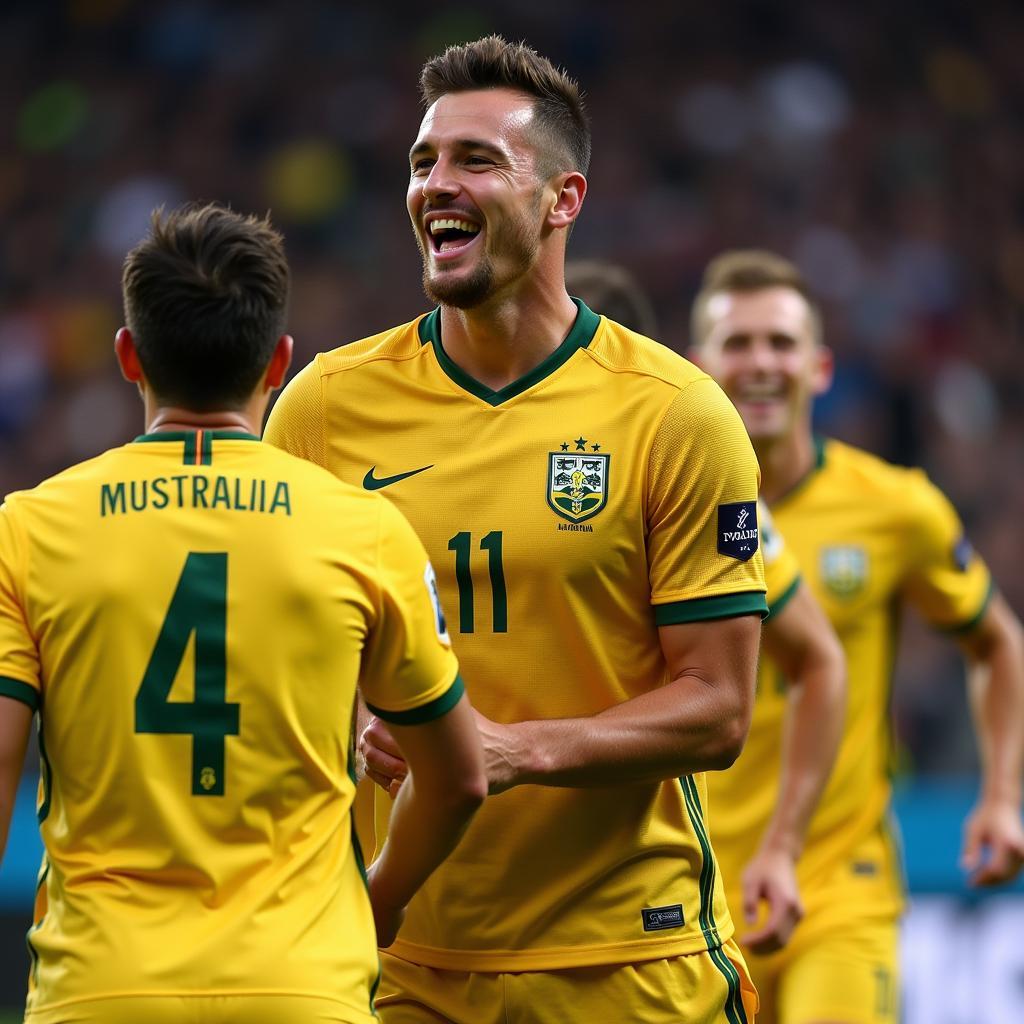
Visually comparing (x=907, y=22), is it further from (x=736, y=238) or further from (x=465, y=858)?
(x=465, y=858)

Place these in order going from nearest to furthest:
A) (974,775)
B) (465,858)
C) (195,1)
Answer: (465,858), (974,775), (195,1)

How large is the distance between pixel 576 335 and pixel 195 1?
1285cm

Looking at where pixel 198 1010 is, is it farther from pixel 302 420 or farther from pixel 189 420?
pixel 302 420

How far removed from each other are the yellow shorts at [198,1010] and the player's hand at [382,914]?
51cm

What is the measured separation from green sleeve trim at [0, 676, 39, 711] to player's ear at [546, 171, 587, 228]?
5.24ft

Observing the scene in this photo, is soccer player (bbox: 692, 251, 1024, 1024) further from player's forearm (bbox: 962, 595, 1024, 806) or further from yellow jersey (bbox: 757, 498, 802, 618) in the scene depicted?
yellow jersey (bbox: 757, 498, 802, 618)

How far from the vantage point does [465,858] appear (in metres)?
3.62

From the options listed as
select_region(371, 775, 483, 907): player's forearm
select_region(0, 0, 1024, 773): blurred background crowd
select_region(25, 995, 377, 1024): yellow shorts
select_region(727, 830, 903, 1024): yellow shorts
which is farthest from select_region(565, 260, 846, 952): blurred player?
select_region(0, 0, 1024, 773): blurred background crowd

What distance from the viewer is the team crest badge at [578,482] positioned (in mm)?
3551

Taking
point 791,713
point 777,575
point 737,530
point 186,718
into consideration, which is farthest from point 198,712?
point 791,713

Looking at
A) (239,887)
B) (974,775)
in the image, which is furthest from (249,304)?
(974,775)

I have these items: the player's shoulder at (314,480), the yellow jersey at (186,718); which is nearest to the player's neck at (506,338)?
the player's shoulder at (314,480)

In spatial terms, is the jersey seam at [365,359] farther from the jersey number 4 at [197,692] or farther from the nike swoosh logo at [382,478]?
the jersey number 4 at [197,692]

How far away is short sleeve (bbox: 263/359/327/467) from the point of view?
378cm
